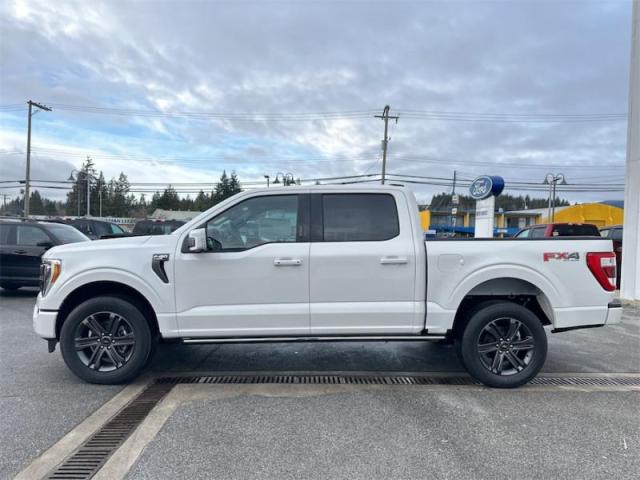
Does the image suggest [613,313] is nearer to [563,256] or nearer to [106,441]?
[563,256]

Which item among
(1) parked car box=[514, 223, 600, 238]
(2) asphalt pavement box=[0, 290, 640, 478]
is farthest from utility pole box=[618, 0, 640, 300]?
(2) asphalt pavement box=[0, 290, 640, 478]

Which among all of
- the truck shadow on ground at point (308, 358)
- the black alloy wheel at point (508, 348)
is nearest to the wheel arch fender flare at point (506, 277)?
the black alloy wheel at point (508, 348)

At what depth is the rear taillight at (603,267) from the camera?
4.30 metres

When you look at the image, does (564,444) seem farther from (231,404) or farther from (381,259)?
(231,404)

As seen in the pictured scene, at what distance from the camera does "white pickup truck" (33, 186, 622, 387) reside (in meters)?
4.23

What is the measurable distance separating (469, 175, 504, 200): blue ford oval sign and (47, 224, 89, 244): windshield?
1291 cm

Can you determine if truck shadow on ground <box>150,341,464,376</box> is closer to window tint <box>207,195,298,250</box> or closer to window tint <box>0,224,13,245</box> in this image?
window tint <box>207,195,298,250</box>

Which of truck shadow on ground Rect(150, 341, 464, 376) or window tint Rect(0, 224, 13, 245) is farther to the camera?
window tint Rect(0, 224, 13, 245)

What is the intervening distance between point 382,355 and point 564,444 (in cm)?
250

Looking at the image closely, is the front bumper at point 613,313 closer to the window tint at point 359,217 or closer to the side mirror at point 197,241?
the window tint at point 359,217

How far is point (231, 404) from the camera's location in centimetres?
392

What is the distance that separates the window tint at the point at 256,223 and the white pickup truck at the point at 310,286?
1 cm

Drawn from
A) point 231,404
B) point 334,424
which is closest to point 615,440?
point 334,424

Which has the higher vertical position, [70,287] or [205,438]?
[70,287]
